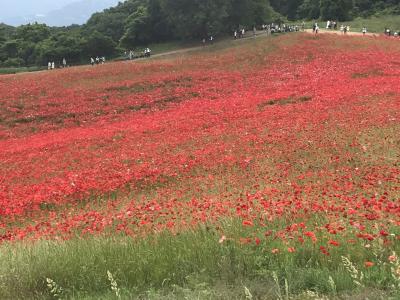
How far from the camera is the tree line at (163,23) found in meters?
50.9

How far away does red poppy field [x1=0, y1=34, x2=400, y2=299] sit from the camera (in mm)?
6590

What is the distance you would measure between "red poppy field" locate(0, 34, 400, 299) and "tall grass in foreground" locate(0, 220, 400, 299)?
0.04 m

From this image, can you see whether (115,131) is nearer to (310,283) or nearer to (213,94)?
(213,94)

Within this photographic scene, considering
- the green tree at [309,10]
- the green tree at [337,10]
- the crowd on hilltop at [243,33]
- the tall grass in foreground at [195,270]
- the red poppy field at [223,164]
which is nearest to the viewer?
the tall grass in foreground at [195,270]

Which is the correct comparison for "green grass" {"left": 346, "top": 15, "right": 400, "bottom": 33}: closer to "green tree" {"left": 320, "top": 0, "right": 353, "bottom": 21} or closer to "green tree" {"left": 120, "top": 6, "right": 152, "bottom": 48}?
"green tree" {"left": 320, "top": 0, "right": 353, "bottom": 21}

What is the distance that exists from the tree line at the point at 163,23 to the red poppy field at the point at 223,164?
14286 mm

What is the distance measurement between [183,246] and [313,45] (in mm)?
38765

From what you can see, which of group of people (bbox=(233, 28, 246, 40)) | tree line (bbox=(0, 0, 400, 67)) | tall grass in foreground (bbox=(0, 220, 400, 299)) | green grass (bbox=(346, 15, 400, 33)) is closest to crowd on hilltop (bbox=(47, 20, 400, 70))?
group of people (bbox=(233, 28, 246, 40))

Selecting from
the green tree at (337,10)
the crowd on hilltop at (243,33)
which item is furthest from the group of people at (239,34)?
the green tree at (337,10)

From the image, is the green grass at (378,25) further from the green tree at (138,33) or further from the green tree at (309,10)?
the green tree at (138,33)

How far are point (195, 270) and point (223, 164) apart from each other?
8477mm

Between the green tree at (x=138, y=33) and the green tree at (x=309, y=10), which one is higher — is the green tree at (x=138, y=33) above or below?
below

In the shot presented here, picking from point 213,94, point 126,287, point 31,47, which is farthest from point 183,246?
point 31,47

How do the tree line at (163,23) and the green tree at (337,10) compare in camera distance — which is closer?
the tree line at (163,23)
